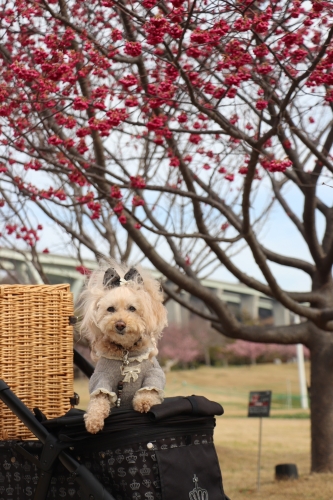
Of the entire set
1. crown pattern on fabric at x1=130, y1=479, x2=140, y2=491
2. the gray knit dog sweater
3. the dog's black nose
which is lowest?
crown pattern on fabric at x1=130, y1=479, x2=140, y2=491

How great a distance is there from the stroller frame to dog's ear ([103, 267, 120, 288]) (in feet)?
1.94

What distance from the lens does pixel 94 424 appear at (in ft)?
7.95

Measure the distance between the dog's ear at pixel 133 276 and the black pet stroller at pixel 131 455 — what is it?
582 millimetres

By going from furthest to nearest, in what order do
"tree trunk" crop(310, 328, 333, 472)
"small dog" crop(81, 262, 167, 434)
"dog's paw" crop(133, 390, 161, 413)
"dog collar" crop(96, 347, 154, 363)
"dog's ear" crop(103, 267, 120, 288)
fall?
1. "tree trunk" crop(310, 328, 333, 472)
2. "dog's ear" crop(103, 267, 120, 288)
3. "dog collar" crop(96, 347, 154, 363)
4. "small dog" crop(81, 262, 167, 434)
5. "dog's paw" crop(133, 390, 161, 413)

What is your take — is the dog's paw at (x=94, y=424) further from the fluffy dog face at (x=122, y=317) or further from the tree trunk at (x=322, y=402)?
the tree trunk at (x=322, y=402)

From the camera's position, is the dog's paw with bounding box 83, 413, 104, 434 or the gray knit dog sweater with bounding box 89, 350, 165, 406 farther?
the gray knit dog sweater with bounding box 89, 350, 165, 406

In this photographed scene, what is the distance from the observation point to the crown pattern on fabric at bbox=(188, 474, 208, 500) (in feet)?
8.03

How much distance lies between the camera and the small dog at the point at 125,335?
2652mm

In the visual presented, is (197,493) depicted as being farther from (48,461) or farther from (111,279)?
(111,279)

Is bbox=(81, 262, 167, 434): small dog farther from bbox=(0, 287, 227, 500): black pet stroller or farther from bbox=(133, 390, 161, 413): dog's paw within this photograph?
bbox=(0, 287, 227, 500): black pet stroller

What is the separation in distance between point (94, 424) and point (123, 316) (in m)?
0.48

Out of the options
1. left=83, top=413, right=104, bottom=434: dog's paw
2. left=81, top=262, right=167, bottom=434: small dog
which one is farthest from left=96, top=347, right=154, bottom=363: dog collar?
left=83, top=413, right=104, bottom=434: dog's paw

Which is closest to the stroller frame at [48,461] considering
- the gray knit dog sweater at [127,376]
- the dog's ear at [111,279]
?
the gray knit dog sweater at [127,376]

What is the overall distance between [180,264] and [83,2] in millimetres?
2694
